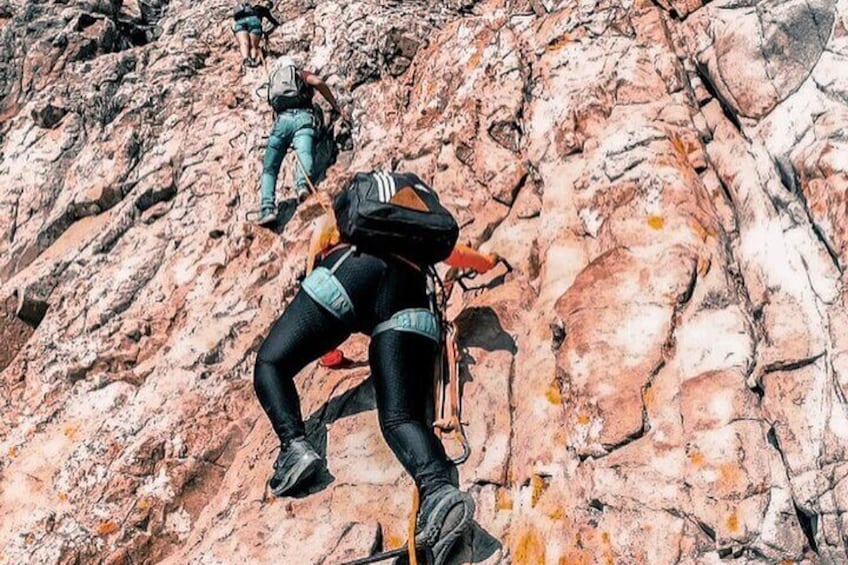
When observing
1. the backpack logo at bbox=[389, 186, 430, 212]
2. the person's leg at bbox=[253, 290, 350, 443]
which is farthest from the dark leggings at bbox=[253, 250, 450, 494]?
the backpack logo at bbox=[389, 186, 430, 212]

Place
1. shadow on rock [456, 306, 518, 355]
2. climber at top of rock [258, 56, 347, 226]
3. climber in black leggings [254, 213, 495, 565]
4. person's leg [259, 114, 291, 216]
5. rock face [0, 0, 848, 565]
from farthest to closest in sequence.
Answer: climber at top of rock [258, 56, 347, 226]
person's leg [259, 114, 291, 216]
shadow on rock [456, 306, 518, 355]
climber in black leggings [254, 213, 495, 565]
rock face [0, 0, 848, 565]

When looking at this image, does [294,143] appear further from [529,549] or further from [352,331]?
[529,549]

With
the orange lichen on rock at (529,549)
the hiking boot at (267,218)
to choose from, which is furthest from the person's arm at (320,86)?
the orange lichen on rock at (529,549)

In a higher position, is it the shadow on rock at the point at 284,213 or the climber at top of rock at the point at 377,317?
the climber at top of rock at the point at 377,317

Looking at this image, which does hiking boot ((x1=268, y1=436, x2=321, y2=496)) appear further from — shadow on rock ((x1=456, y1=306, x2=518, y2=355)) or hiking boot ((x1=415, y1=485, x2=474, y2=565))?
shadow on rock ((x1=456, y1=306, x2=518, y2=355))

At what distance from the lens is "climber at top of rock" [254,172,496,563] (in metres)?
6.17

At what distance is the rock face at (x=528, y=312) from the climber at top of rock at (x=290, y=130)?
661 millimetres

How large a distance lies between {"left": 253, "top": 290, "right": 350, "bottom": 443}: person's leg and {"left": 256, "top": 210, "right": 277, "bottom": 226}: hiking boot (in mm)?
4083

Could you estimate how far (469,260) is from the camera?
7.07 m

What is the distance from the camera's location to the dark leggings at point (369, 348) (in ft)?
20.3

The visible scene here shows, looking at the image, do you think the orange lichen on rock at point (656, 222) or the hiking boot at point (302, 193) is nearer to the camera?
the orange lichen on rock at point (656, 222)

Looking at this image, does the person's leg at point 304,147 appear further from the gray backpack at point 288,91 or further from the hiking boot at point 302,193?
the gray backpack at point 288,91

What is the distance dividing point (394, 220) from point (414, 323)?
0.79 m

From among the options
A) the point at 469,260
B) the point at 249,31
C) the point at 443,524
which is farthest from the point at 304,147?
the point at 443,524
